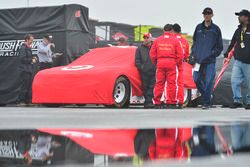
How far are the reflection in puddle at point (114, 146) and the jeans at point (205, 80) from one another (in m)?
5.60

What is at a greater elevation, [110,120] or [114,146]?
[114,146]

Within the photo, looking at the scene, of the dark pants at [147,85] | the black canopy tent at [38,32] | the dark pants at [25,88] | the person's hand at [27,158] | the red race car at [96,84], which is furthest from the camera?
the black canopy tent at [38,32]

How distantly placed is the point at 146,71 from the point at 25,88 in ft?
11.7

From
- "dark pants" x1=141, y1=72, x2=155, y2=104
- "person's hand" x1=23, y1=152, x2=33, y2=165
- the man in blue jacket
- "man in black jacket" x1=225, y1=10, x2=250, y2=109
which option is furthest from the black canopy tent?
"person's hand" x1=23, y1=152, x2=33, y2=165

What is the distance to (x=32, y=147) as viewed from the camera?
2586mm

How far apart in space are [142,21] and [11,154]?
18364 mm

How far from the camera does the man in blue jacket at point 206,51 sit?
30.3ft

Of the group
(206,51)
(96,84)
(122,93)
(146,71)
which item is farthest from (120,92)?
(206,51)

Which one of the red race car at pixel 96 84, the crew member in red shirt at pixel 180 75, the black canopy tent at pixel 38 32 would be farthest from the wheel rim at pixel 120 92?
the black canopy tent at pixel 38 32

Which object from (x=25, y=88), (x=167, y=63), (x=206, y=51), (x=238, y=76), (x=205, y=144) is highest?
(x=206, y=51)

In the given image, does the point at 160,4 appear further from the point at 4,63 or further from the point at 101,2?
the point at 4,63

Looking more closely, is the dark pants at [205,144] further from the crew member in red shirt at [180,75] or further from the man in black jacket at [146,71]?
the man in black jacket at [146,71]

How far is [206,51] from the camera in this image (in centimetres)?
927

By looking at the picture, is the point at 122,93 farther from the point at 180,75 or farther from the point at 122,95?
the point at 180,75
